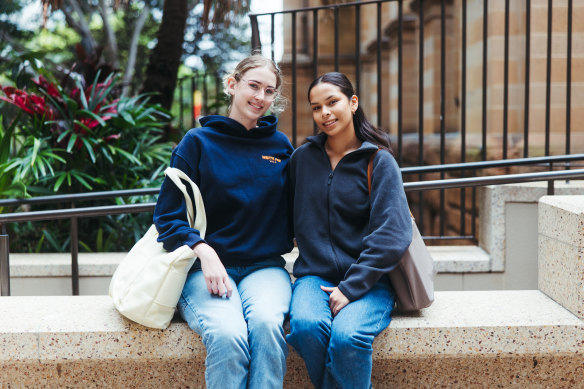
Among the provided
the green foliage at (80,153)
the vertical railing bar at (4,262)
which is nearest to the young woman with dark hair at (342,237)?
the vertical railing bar at (4,262)

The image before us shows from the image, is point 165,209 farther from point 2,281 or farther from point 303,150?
point 2,281

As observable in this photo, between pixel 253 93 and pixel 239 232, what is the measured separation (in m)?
0.65

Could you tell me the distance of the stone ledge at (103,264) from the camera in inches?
169

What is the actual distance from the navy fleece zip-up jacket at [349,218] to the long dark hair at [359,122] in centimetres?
Result: 12

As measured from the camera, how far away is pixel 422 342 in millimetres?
2471

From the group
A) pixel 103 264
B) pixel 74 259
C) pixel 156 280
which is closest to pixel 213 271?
pixel 156 280

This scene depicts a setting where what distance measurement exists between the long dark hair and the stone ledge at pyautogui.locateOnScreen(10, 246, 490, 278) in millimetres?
1616

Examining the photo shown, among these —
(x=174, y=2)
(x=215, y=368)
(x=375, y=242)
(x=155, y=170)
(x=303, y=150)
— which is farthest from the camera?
(x=174, y=2)

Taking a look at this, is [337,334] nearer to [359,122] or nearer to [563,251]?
[359,122]

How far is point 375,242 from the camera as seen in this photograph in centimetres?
236

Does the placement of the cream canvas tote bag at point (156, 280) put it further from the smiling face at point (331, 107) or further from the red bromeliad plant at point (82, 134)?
the red bromeliad plant at point (82, 134)

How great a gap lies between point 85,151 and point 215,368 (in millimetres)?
3749

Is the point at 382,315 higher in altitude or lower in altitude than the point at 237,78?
lower

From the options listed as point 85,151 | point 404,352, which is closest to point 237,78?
point 404,352
